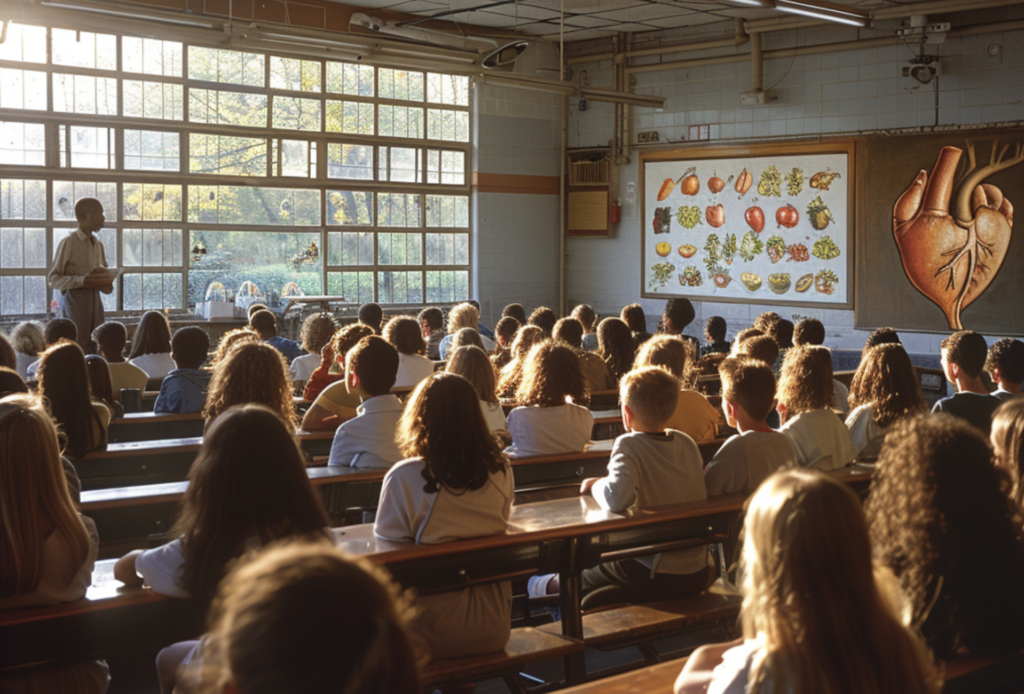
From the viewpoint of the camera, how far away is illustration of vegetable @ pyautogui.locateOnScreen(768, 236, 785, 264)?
10.5 metres

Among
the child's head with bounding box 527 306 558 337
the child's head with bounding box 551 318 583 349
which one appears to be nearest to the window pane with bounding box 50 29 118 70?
the child's head with bounding box 527 306 558 337

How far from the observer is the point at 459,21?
1102 cm

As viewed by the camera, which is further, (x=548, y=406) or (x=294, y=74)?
(x=294, y=74)

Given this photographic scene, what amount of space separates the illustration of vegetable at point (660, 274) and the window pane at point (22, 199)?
6566mm

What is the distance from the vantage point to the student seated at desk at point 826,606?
132 centimetres

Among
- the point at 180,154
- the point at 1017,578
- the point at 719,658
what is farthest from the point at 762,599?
the point at 180,154

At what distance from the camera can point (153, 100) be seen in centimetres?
943

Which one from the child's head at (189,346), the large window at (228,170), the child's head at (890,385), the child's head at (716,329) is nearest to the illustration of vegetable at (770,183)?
the large window at (228,170)

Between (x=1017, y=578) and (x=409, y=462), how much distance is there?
58.9 inches

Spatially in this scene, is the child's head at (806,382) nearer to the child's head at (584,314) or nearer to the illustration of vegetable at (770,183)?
the child's head at (584,314)

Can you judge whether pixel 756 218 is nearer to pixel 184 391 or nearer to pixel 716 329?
pixel 716 329

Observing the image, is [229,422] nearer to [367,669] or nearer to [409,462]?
[409,462]

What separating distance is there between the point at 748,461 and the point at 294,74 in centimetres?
830

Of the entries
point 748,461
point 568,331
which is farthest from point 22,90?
point 748,461
